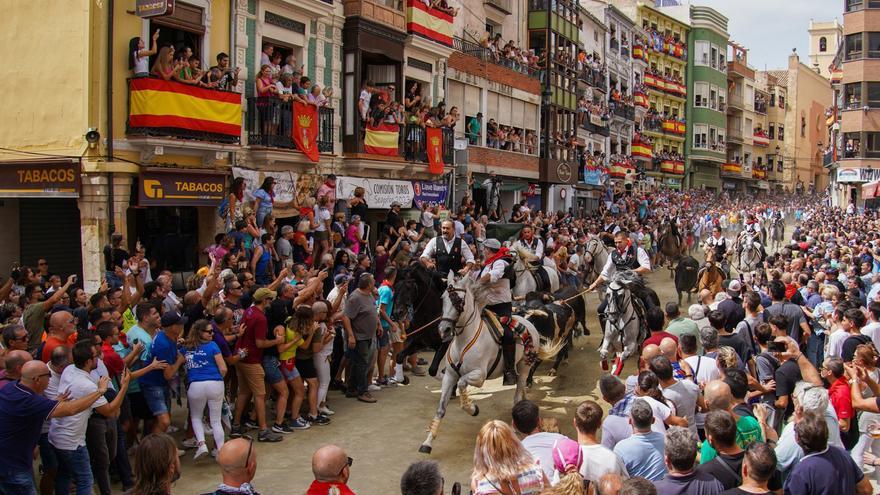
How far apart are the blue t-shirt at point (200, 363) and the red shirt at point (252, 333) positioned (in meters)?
0.88

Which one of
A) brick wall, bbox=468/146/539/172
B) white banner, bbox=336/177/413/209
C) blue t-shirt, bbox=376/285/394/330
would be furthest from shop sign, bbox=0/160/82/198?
brick wall, bbox=468/146/539/172

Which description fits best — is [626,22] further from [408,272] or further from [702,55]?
[408,272]

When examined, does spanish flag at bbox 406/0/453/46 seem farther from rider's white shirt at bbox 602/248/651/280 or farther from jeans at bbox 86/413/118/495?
jeans at bbox 86/413/118/495

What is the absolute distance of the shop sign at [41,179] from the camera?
1474 centimetres

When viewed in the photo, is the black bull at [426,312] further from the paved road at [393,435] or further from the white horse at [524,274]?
the white horse at [524,274]

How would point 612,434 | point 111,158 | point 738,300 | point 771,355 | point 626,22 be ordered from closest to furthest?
point 612,434 < point 771,355 < point 738,300 < point 111,158 < point 626,22

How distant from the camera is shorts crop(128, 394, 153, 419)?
8.52m

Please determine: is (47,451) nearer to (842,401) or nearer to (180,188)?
(842,401)

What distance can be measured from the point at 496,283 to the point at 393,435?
2625 mm

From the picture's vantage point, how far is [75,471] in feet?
23.0

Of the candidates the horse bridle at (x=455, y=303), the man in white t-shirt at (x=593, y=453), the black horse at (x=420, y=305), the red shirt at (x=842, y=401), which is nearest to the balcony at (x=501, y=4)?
the black horse at (x=420, y=305)

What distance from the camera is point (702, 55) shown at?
2530 inches

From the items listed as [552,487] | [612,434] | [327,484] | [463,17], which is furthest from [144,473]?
[463,17]

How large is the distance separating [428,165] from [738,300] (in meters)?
13.4
